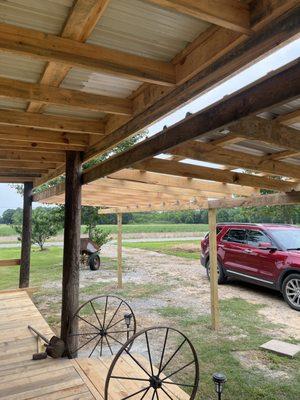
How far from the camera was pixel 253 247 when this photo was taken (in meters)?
7.97

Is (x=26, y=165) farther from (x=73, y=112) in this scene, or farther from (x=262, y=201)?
(x=262, y=201)

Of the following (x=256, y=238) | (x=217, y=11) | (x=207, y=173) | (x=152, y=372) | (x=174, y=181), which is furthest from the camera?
(x=256, y=238)

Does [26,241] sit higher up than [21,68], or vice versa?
[21,68]

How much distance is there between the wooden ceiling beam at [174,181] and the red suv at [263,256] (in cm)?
232

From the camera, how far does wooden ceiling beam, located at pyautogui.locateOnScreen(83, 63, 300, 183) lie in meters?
1.46

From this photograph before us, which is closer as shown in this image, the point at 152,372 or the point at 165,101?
the point at 165,101

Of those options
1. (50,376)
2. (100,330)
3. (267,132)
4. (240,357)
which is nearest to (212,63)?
(267,132)

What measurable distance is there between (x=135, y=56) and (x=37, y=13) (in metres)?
0.60

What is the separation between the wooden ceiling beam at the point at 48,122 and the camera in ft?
10.0

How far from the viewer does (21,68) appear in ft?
7.30

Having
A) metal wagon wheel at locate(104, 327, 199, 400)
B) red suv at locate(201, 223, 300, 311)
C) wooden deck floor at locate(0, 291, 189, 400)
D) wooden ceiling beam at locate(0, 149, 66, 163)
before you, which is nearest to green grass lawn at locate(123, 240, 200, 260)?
red suv at locate(201, 223, 300, 311)


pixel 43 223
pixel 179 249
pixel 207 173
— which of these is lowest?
pixel 179 249

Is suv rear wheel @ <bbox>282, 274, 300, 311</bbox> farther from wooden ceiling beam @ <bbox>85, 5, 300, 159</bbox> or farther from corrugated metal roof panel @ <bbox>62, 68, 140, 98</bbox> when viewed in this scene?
corrugated metal roof panel @ <bbox>62, 68, 140, 98</bbox>

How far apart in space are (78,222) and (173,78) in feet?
9.07
